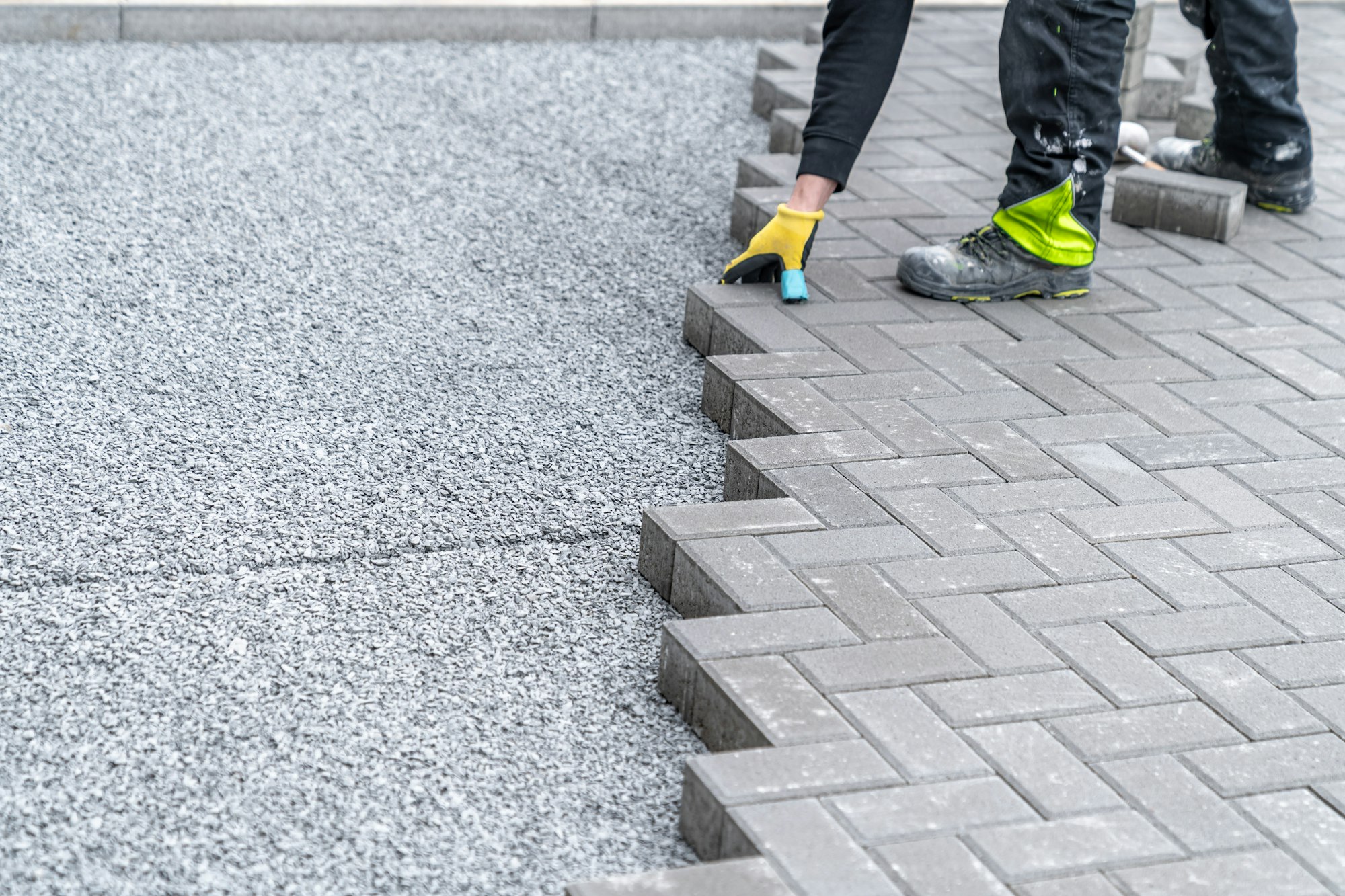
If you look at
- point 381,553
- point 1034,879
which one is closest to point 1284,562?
point 1034,879

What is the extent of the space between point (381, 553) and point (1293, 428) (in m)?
1.82

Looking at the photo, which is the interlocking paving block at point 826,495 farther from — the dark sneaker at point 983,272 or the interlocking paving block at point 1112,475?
the dark sneaker at point 983,272

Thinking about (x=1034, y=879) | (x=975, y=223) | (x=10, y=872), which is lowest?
(x=10, y=872)

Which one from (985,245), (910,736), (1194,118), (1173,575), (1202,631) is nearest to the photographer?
(910,736)

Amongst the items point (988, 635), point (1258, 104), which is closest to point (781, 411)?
point (988, 635)

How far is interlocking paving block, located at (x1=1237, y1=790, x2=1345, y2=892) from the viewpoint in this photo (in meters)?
1.83

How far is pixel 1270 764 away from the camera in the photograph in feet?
6.55

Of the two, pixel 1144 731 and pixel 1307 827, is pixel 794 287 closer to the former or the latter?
pixel 1144 731

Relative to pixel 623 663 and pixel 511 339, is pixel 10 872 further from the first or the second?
pixel 511 339

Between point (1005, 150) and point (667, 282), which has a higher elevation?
point (1005, 150)

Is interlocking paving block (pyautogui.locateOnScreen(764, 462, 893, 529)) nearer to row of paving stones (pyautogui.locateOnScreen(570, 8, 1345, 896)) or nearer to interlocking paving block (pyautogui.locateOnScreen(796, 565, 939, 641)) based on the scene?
row of paving stones (pyautogui.locateOnScreen(570, 8, 1345, 896))

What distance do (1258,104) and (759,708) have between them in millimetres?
2736

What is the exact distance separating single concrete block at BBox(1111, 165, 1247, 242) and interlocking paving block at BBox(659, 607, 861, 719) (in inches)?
85.8

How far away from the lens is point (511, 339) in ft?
11.1
